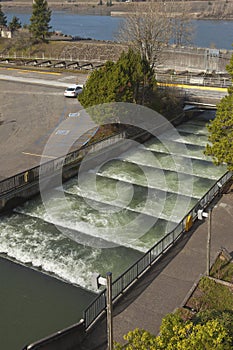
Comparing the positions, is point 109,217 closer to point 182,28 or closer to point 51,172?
point 51,172

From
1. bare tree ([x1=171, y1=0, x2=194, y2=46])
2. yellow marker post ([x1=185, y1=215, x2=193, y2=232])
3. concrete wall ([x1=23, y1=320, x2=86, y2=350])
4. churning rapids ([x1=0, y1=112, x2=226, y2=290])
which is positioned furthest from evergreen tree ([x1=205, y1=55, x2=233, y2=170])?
bare tree ([x1=171, y1=0, x2=194, y2=46])

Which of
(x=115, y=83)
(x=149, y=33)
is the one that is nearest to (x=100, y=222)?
(x=115, y=83)

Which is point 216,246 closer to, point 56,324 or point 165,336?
point 56,324

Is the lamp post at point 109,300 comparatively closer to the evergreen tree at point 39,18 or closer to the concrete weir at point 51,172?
the concrete weir at point 51,172

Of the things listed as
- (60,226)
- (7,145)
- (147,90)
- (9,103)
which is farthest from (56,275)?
(9,103)

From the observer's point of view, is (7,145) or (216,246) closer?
(216,246)

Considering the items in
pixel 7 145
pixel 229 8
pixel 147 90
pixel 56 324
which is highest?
pixel 229 8

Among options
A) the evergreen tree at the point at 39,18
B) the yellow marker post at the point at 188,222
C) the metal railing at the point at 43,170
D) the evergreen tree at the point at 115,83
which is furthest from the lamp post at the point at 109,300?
the evergreen tree at the point at 39,18
